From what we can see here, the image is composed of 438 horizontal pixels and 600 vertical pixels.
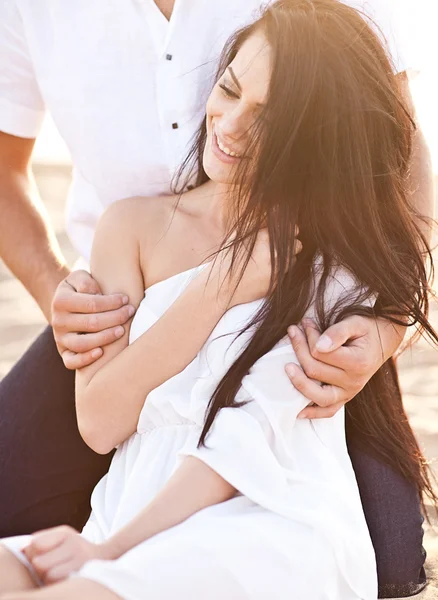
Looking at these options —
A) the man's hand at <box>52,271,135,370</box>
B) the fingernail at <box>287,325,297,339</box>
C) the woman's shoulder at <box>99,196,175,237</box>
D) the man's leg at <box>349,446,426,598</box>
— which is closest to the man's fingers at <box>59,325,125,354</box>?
the man's hand at <box>52,271,135,370</box>

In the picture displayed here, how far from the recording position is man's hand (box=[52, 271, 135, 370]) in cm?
201

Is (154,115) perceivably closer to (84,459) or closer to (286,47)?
(286,47)

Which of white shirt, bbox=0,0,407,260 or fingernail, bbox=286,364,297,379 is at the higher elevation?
white shirt, bbox=0,0,407,260

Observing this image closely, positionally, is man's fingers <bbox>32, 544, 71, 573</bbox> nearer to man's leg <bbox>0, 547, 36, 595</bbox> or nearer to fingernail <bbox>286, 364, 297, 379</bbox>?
man's leg <bbox>0, 547, 36, 595</bbox>

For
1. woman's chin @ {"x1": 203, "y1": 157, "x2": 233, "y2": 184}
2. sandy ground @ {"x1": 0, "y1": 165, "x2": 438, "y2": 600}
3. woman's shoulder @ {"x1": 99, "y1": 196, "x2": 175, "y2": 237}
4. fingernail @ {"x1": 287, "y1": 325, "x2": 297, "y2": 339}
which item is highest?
woman's chin @ {"x1": 203, "y1": 157, "x2": 233, "y2": 184}

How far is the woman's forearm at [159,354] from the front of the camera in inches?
75.8

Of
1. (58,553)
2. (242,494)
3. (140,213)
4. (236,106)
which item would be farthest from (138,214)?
(58,553)

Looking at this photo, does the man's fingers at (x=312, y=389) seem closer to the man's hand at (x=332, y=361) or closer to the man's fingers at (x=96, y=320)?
the man's hand at (x=332, y=361)

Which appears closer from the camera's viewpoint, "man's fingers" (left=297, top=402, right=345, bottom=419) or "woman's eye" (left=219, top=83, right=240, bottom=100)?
"man's fingers" (left=297, top=402, right=345, bottom=419)

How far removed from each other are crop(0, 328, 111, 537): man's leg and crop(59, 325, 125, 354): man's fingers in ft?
1.24

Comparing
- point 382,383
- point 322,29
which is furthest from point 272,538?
point 322,29

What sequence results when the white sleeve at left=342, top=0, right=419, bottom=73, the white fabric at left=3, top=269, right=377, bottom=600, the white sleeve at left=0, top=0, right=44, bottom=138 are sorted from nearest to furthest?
the white fabric at left=3, top=269, right=377, bottom=600 < the white sleeve at left=342, top=0, right=419, bottom=73 < the white sleeve at left=0, top=0, right=44, bottom=138

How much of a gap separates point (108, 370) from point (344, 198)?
0.60 metres

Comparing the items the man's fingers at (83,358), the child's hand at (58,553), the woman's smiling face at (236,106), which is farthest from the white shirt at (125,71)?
the child's hand at (58,553)
